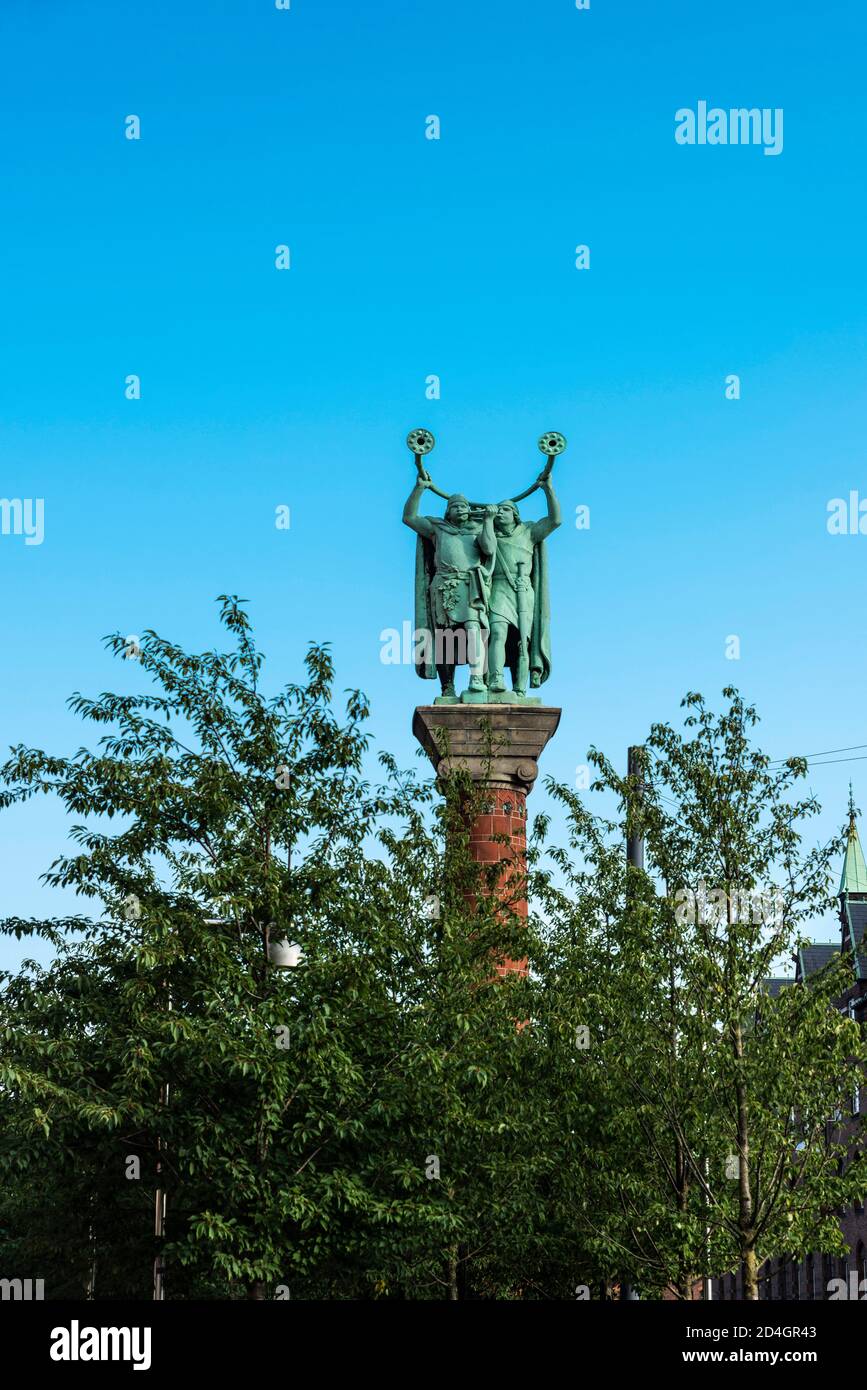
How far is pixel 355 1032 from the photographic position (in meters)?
19.5

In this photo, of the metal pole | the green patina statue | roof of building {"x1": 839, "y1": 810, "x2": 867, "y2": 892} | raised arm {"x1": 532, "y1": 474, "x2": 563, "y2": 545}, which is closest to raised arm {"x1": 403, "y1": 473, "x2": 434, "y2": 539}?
the green patina statue

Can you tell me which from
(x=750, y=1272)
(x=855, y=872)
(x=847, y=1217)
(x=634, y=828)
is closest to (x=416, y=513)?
(x=634, y=828)

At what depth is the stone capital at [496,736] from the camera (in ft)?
97.1

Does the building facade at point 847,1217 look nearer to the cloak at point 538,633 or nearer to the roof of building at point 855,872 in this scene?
the roof of building at point 855,872

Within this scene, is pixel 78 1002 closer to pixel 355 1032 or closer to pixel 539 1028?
pixel 355 1032

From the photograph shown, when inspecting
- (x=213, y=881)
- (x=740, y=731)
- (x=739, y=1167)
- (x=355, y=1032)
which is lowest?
(x=739, y=1167)

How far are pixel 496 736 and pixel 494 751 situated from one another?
311 mm

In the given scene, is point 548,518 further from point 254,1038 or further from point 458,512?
point 254,1038

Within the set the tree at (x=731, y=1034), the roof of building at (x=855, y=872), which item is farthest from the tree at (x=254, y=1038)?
the roof of building at (x=855, y=872)

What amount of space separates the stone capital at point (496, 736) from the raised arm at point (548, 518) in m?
3.67

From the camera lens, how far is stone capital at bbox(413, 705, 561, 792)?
29.6 m

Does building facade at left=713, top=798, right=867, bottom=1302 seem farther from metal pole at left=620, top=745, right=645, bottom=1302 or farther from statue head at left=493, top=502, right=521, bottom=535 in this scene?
metal pole at left=620, top=745, right=645, bottom=1302
